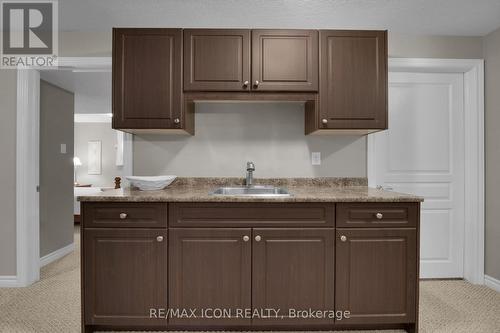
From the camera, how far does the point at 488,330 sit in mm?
2188

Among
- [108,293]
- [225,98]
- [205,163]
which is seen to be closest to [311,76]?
[225,98]

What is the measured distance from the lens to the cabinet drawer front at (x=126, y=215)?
2016 mm

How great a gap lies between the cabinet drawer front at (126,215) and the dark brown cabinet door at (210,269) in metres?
0.14

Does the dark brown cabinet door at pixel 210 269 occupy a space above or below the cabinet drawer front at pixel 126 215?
below

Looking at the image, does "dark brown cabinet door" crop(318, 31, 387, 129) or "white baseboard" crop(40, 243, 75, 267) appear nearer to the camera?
"dark brown cabinet door" crop(318, 31, 387, 129)

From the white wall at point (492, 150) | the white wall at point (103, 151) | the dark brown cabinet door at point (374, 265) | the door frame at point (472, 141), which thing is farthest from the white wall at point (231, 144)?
the white wall at point (103, 151)

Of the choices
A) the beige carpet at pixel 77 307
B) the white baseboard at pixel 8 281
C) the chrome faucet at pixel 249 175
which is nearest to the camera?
the beige carpet at pixel 77 307

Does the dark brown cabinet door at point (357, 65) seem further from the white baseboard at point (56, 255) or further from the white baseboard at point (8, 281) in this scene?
the white baseboard at point (56, 255)

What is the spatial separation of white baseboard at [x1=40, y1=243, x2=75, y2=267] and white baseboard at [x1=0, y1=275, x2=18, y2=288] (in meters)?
0.66

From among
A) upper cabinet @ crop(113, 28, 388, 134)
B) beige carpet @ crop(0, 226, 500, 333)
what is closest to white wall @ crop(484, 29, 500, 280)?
beige carpet @ crop(0, 226, 500, 333)

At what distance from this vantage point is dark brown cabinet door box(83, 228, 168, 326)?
202 centimetres

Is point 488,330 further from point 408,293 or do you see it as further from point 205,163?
point 205,163

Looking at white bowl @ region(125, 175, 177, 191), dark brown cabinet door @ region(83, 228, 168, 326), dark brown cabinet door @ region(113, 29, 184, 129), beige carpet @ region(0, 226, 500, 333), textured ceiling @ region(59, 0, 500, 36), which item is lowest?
beige carpet @ region(0, 226, 500, 333)

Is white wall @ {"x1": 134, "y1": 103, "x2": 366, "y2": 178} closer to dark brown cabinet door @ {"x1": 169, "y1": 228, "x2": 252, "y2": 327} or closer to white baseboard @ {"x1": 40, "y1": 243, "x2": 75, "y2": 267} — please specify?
dark brown cabinet door @ {"x1": 169, "y1": 228, "x2": 252, "y2": 327}
